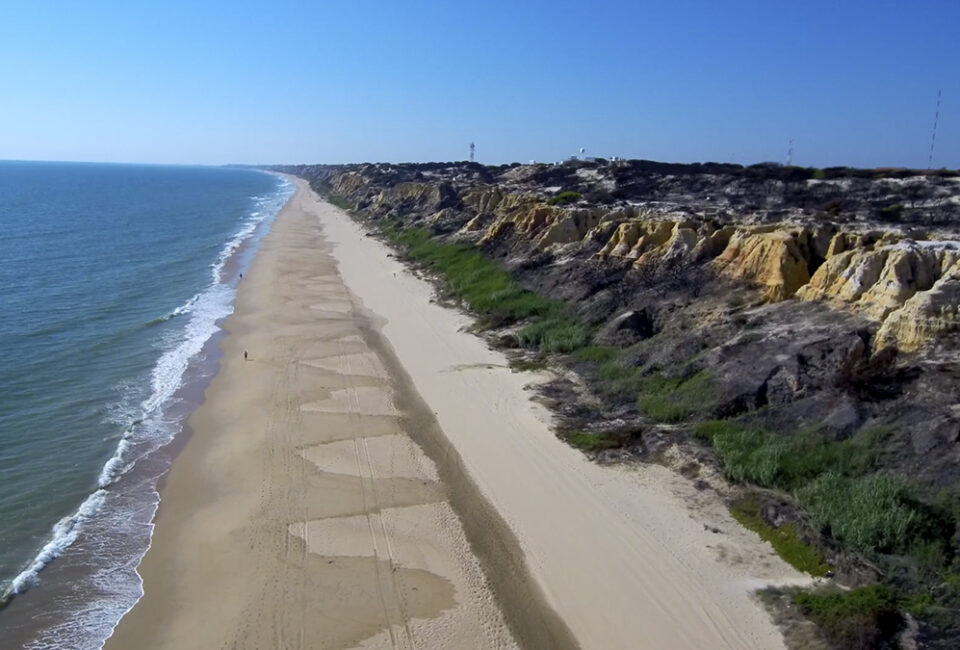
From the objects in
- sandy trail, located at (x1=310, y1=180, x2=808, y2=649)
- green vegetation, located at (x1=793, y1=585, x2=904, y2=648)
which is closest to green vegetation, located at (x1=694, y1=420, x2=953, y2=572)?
sandy trail, located at (x1=310, y1=180, x2=808, y2=649)

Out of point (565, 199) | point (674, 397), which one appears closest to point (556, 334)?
point (674, 397)

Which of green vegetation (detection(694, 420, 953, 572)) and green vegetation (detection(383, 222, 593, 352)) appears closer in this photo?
green vegetation (detection(694, 420, 953, 572))

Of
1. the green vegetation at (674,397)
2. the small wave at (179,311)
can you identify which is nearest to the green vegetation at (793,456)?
the green vegetation at (674,397)

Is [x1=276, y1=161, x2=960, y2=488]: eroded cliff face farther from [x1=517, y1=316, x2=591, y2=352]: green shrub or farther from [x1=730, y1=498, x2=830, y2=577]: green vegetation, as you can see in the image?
[x1=730, y1=498, x2=830, y2=577]: green vegetation

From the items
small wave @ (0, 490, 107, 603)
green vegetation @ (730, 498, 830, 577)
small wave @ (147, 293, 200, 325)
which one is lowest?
small wave @ (0, 490, 107, 603)

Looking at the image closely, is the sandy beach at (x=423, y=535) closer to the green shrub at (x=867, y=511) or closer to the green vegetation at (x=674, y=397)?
the green shrub at (x=867, y=511)
